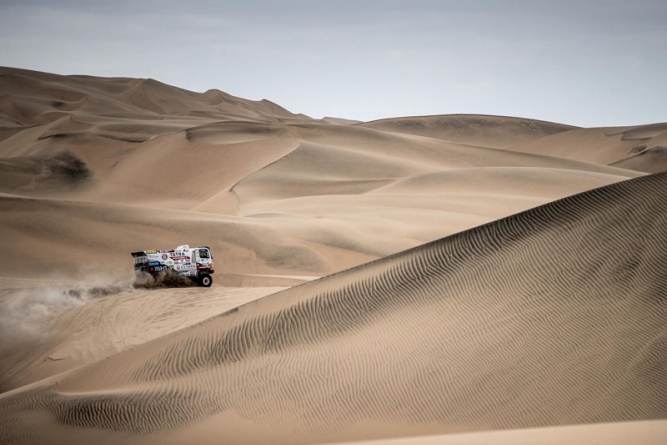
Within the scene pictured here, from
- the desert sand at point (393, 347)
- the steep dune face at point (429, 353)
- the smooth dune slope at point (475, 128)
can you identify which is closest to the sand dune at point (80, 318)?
the desert sand at point (393, 347)

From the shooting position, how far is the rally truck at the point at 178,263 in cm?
2106

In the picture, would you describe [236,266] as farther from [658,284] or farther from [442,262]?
[658,284]

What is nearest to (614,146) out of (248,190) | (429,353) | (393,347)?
(248,190)

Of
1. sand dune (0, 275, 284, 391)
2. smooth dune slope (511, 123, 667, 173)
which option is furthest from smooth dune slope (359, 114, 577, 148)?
sand dune (0, 275, 284, 391)

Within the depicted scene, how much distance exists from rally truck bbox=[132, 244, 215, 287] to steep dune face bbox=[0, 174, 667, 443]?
9.28m

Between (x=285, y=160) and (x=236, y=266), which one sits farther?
(x=285, y=160)

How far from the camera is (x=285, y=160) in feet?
183

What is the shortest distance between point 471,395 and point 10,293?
14177 mm

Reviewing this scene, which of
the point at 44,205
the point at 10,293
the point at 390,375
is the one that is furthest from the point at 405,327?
the point at 44,205

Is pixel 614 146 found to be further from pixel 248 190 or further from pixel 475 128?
pixel 248 190

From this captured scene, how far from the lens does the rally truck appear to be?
69.1 ft

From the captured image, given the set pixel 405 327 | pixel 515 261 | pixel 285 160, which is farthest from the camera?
pixel 285 160

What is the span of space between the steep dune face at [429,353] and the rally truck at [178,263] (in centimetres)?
928

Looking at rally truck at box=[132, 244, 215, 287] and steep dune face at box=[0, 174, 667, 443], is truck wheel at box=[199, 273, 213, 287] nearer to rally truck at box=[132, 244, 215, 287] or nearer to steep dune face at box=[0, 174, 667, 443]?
rally truck at box=[132, 244, 215, 287]
